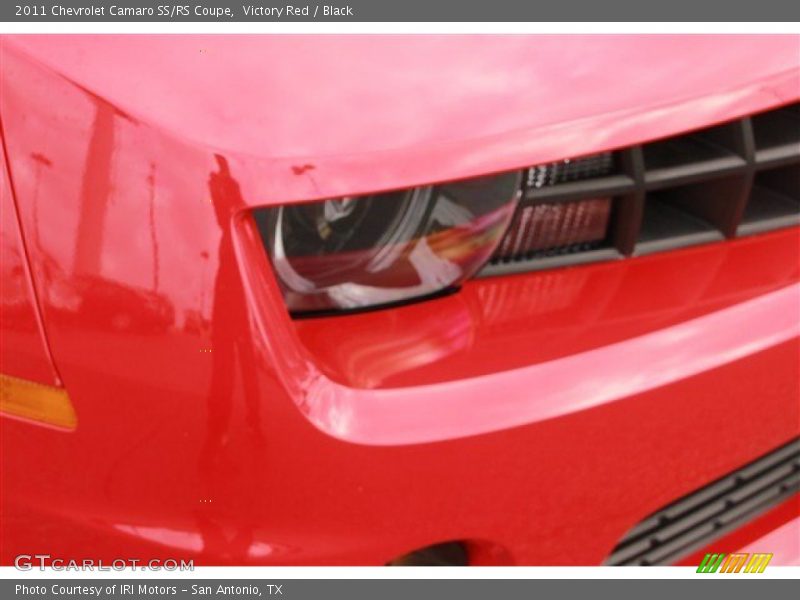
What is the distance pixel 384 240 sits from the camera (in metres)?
1.33

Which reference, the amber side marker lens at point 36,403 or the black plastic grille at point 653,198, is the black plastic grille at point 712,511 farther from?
the amber side marker lens at point 36,403

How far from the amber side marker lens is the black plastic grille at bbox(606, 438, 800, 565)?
0.83 m

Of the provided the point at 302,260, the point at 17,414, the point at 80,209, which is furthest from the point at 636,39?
the point at 17,414

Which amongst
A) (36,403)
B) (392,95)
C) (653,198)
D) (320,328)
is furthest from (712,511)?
(36,403)

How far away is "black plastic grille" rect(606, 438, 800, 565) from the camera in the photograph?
5.30ft

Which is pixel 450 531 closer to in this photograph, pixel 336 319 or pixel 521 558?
pixel 521 558

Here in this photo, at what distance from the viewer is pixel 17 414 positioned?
4.09 feet

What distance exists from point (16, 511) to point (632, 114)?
0.91 metres

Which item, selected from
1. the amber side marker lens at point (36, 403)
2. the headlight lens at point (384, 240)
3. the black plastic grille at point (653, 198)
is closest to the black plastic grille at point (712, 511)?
the black plastic grille at point (653, 198)

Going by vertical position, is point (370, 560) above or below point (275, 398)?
below

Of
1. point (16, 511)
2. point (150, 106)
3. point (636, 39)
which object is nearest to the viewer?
point (150, 106)

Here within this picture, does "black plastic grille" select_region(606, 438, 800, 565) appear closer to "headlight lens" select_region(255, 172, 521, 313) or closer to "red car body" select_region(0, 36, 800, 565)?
"red car body" select_region(0, 36, 800, 565)

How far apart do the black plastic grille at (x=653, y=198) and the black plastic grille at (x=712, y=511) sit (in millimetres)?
389

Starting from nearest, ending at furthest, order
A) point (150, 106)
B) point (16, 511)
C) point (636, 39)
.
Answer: point (150, 106) < point (16, 511) < point (636, 39)
